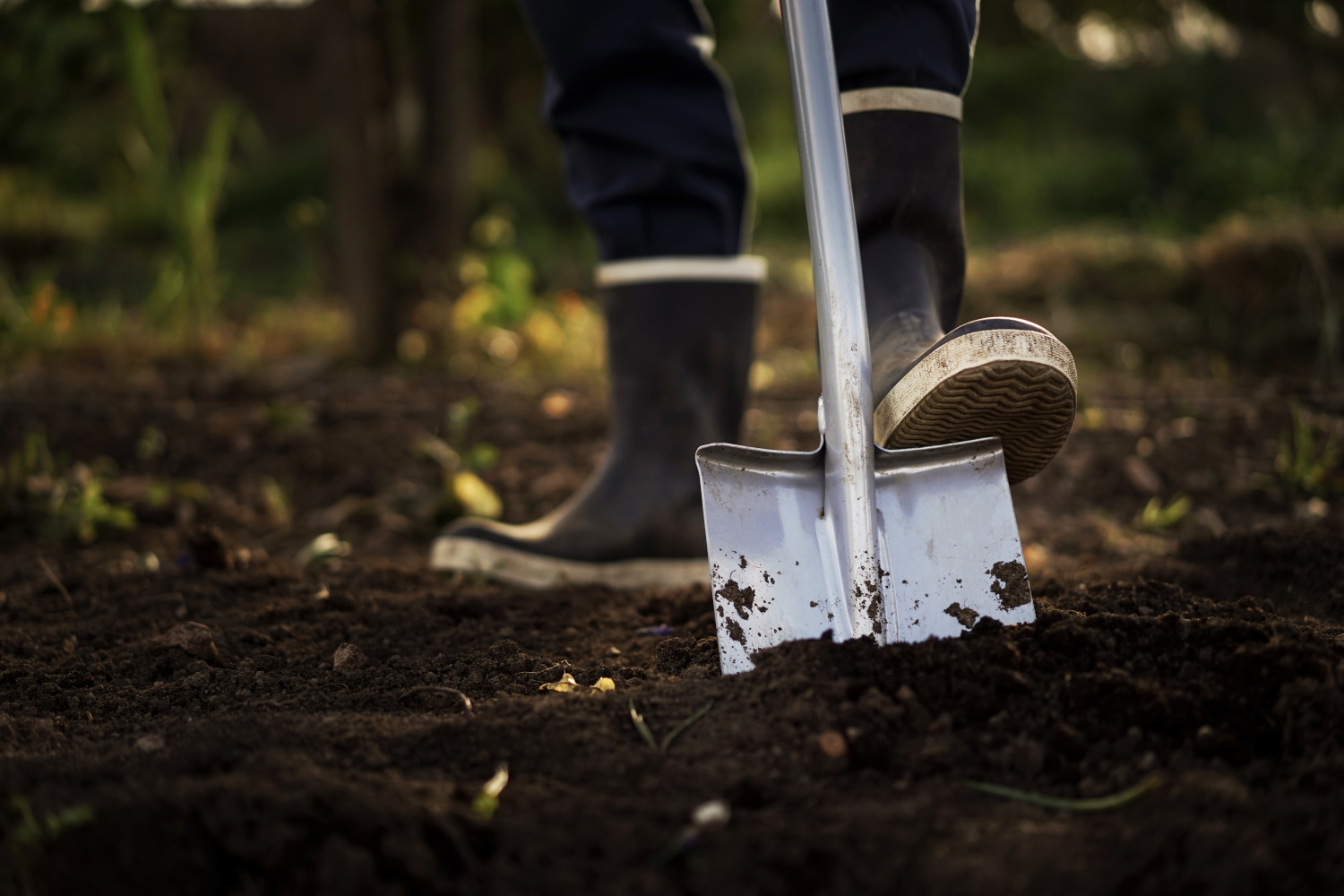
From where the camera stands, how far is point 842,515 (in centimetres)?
106

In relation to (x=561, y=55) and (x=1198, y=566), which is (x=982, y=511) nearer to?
(x=1198, y=566)

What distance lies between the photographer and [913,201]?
1.29 m

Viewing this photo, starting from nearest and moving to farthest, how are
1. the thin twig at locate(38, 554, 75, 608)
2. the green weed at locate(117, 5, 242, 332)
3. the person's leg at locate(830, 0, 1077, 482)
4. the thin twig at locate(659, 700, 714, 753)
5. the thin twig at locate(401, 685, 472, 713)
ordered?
1. the thin twig at locate(659, 700, 714, 753)
2. the thin twig at locate(401, 685, 472, 713)
3. the person's leg at locate(830, 0, 1077, 482)
4. the thin twig at locate(38, 554, 75, 608)
5. the green weed at locate(117, 5, 242, 332)

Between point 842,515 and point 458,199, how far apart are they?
9.30 ft

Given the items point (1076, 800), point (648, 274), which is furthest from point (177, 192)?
point (1076, 800)

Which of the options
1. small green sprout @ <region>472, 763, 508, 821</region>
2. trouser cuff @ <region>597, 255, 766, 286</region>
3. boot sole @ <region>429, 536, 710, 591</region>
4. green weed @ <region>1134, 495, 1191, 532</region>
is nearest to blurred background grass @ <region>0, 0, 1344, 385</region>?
green weed @ <region>1134, 495, 1191, 532</region>

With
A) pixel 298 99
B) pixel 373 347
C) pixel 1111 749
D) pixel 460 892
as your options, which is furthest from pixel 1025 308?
pixel 298 99

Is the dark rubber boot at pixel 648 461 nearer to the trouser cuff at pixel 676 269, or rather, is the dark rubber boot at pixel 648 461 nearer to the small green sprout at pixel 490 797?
the trouser cuff at pixel 676 269

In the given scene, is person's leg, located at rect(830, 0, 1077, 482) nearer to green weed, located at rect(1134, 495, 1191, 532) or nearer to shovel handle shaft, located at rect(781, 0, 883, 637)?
shovel handle shaft, located at rect(781, 0, 883, 637)

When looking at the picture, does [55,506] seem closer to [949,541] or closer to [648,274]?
[648,274]

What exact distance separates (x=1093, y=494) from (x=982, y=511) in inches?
45.2

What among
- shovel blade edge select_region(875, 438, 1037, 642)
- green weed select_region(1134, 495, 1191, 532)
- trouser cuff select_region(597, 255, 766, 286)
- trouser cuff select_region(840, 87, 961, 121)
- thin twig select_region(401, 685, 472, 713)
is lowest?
green weed select_region(1134, 495, 1191, 532)

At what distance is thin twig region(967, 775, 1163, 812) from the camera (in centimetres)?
74

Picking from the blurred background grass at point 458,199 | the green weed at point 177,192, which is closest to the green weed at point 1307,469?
the blurred background grass at point 458,199
